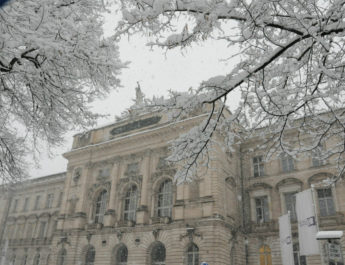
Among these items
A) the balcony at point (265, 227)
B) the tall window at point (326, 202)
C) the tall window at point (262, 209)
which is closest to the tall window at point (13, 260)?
the balcony at point (265, 227)

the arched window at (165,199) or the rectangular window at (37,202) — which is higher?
the rectangular window at (37,202)

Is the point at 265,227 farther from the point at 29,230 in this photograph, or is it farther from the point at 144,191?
the point at 29,230

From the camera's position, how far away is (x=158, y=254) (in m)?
23.3

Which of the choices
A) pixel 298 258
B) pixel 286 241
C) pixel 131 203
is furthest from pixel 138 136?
pixel 298 258

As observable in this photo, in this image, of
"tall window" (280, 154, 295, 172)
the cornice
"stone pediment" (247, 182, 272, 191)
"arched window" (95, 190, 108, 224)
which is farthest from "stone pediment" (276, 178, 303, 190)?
"arched window" (95, 190, 108, 224)

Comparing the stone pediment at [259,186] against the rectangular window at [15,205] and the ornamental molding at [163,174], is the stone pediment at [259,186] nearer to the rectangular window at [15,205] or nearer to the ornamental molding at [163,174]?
the ornamental molding at [163,174]

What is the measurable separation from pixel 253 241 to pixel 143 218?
342 inches

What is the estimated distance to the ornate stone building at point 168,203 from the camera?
21562mm

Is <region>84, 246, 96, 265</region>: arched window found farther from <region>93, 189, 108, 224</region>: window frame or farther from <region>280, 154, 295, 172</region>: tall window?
<region>280, 154, 295, 172</region>: tall window

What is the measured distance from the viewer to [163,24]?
18.7 feet

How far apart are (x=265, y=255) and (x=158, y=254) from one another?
7961 millimetres

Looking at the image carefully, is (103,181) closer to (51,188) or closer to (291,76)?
(51,188)

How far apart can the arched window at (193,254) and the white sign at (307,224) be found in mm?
9684

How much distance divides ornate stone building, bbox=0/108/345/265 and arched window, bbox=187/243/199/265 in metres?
0.06
